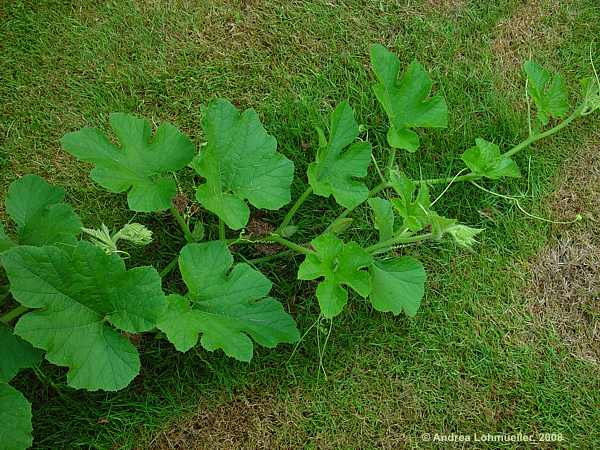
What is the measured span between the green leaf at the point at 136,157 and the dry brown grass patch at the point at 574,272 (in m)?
1.61

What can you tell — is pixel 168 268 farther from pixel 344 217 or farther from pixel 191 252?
pixel 344 217

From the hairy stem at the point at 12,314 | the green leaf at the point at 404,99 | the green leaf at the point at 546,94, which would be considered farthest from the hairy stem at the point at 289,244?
the green leaf at the point at 546,94

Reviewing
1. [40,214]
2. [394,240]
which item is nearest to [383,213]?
[394,240]

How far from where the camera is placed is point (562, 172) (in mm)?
2889

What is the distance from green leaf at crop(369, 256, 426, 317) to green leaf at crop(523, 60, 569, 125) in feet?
3.04

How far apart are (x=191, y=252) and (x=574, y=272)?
67.0 inches

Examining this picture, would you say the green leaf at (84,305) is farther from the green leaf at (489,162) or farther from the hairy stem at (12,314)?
the green leaf at (489,162)

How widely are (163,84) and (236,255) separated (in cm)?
86

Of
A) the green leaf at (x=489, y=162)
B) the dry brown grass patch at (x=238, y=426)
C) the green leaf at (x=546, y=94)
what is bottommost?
the dry brown grass patch at (x=238, y=426)

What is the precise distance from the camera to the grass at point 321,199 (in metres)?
2.51

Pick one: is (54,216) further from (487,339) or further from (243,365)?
(487,339)

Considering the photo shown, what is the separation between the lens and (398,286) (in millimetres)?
2355

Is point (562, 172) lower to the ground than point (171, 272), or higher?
higher

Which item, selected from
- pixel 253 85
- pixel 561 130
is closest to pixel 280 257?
pixel 253 85
